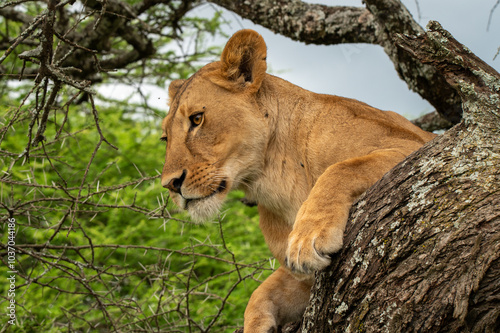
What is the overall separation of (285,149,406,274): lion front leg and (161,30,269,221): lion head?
78 cm

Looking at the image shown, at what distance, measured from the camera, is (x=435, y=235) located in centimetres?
182

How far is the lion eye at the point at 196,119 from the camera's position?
317 cm

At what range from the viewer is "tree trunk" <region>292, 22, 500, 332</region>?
68.9 inches

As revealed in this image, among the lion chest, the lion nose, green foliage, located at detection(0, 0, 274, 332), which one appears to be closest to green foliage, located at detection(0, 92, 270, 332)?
green foliage, located at detection(0, 0, 274, 332)

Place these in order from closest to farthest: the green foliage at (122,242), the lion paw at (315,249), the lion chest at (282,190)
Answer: the lion paw at (315,249) → the lion chest at (282,190) → the green foliage at (122,242)

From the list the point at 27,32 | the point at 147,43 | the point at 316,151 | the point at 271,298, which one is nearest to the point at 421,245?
the point at 316,151

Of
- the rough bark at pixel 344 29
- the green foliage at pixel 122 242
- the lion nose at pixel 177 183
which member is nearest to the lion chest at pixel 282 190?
the lion nose at pixel 177 183

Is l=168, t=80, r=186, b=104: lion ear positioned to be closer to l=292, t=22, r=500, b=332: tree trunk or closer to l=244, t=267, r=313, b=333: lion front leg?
l=244, t=267, r=313, b=333: lion front leg

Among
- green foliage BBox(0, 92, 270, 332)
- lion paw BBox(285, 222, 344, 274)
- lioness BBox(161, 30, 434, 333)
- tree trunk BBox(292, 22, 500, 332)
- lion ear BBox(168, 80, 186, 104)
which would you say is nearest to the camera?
tree trunk BBox(292, 22, 500, 332)

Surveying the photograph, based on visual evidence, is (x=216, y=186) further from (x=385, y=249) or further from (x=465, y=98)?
(x=465, y=98)

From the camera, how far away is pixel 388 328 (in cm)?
191

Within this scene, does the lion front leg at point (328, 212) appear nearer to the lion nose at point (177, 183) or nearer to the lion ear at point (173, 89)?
the lion nose at point (177, 183)

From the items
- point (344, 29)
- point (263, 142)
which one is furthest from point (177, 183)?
point (344, 29)

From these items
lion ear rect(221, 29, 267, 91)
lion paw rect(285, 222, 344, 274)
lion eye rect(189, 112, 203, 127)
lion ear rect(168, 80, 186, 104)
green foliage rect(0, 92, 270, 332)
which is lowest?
green foliage rect(0, 92, 270, 332)
